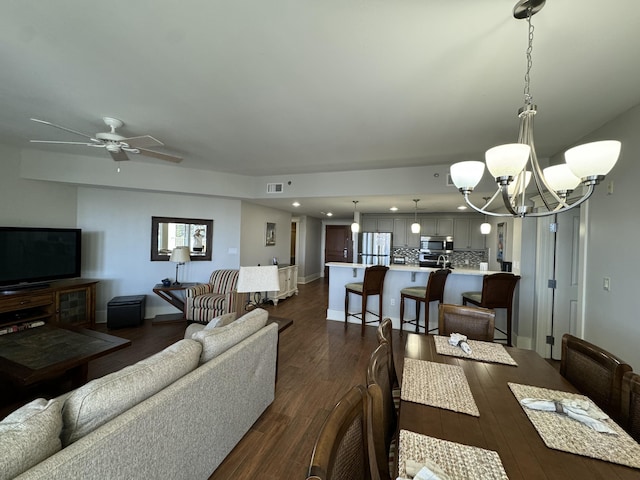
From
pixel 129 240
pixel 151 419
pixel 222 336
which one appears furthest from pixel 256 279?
pixel 129 240

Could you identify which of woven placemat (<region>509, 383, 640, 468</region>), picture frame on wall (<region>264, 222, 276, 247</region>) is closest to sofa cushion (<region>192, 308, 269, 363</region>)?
woven placemat (<region>509, 383, 640, 468</region>)

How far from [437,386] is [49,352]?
2880 mm

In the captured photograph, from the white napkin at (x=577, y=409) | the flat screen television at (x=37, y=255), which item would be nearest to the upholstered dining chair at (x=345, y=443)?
the white napkin at (x=577, y=409)

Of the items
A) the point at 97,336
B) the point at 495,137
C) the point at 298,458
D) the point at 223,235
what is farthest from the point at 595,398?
the point at 223,235

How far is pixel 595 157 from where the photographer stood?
1.13m

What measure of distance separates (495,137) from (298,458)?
3.35 metres

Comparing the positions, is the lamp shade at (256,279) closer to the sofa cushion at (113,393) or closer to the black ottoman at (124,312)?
the sofa cushion at (113,393)

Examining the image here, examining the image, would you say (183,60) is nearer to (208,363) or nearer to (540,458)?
(208,363)

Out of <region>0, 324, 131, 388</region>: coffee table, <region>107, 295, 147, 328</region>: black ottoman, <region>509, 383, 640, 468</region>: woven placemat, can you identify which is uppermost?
<region>509, 383, 640, 468</region>: woven placemat

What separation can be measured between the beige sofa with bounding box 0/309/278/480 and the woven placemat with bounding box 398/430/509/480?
1.00m

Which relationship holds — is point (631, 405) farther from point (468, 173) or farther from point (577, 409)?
point (468, 173)

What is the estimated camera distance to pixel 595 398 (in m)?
1.31

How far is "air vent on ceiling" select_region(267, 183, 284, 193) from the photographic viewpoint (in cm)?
468

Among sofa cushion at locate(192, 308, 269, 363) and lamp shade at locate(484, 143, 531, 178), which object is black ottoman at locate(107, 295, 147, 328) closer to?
sofa cushion at locate(192, 308, 269, 363)
